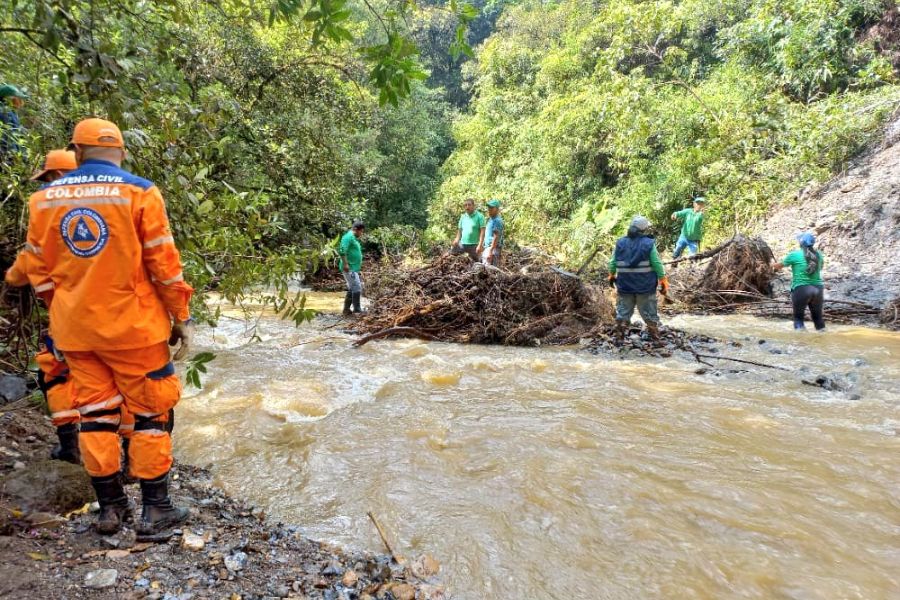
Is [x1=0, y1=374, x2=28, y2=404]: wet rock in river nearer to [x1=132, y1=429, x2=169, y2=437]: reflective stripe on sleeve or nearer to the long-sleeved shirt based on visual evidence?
[x1=132, y1=429, x2=169, y2=437]: reflective stripe on sleeve

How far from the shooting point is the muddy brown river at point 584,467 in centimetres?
268

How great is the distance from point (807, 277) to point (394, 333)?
5858 mm

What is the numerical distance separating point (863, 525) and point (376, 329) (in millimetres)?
6242

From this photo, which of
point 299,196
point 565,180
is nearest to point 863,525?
point 299,196

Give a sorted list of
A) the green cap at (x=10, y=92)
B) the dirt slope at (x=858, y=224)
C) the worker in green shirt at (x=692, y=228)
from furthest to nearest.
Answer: the worker in green shirt at (x=692, y=228) < the dirt slope at (x=858, y=224) < the green cap at (x=10, y=92)

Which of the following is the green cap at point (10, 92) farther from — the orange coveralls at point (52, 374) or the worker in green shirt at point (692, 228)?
the worker in green shirt at point (692, 228)

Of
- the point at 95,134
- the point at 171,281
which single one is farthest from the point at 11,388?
the point at 95,134

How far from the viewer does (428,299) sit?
822 cm

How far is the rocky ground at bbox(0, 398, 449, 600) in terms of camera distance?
2.09m

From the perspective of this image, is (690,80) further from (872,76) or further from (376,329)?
(376,329)

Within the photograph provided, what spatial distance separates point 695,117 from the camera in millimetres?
14195

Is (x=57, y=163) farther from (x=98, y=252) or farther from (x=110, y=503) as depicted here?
(x=110, y=503)

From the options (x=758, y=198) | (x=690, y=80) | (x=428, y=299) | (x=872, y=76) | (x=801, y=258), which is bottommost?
(x=428, y=299)

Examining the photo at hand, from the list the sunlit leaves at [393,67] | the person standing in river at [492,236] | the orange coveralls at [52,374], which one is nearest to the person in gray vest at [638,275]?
the person standing in river at [492,236]
